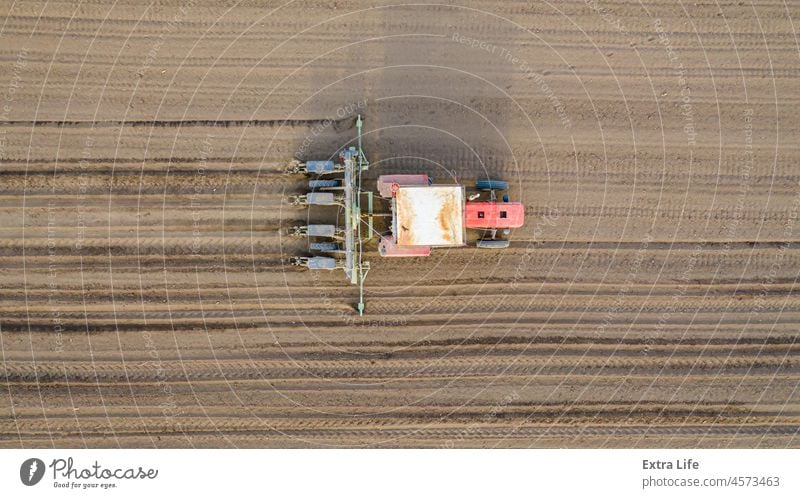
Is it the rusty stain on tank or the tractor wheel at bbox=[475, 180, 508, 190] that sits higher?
the tractor wheel at bbox=[475, 180, 508, 190]

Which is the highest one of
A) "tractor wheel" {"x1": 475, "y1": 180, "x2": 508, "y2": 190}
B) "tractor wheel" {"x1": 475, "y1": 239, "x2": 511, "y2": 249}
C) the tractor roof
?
"tractor wheel" {"x1": 475, "y1": 180, "x2": 508, "y2": 190}

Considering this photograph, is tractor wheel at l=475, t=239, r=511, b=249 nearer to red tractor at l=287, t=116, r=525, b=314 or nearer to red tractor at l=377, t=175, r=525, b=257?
red tractor at l=287, t=116, r=525, b=314

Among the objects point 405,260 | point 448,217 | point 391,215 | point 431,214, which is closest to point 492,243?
point 448,217

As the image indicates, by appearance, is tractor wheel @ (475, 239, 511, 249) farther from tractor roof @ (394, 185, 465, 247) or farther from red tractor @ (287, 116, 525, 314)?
tractor roof @ (394, 185, 465, 247)

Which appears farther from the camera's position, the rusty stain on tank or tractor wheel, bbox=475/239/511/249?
tractor wheel, bbox=475/239/511/249

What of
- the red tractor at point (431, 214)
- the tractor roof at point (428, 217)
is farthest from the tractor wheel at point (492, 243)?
the tractor roof at point (428, 217)

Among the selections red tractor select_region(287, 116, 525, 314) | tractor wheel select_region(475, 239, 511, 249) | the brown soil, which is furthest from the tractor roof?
the brown soil

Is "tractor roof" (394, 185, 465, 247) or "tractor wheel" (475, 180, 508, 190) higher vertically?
"tractor wheel" (475, 180, 508, 190)

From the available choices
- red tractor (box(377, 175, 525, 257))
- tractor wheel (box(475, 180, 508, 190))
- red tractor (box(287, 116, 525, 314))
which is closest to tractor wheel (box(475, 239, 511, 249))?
red tractor (box(287, 116, 525, 314))
